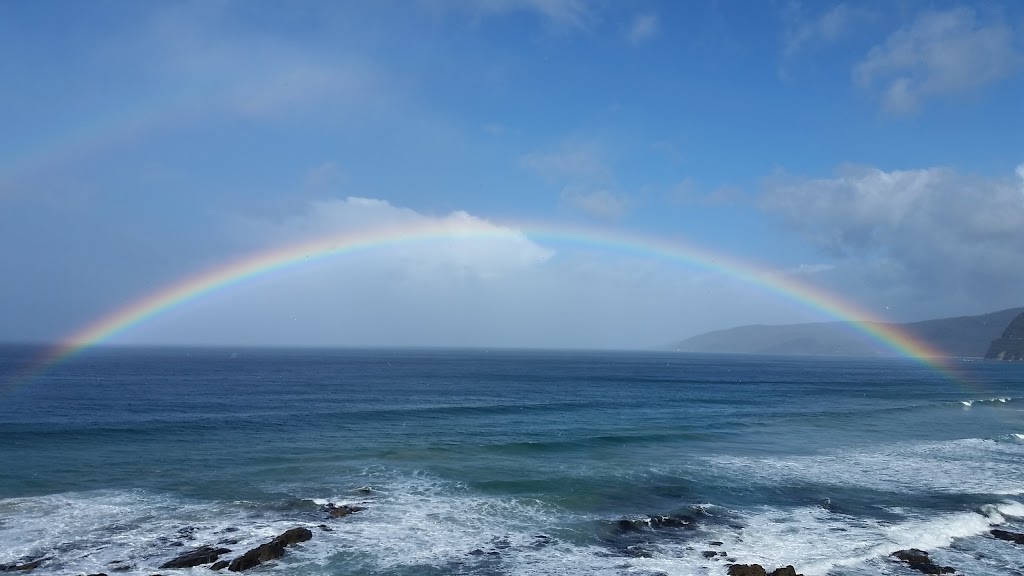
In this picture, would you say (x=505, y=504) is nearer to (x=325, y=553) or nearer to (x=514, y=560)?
(x=514, y=560)

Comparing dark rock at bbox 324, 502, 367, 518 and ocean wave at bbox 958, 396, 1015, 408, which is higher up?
ocean wave at bbox 958, 396, 1015, 408

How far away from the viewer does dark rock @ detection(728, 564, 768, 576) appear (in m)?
18.8

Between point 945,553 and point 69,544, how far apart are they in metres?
29.8

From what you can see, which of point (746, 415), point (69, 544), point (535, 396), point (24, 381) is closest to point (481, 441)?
point (69, 544)

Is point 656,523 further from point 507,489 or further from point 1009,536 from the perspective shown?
point 1009,536

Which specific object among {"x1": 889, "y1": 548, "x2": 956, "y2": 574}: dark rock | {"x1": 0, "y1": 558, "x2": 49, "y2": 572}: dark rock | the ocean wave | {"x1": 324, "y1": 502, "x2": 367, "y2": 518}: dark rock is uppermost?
the ocean wave

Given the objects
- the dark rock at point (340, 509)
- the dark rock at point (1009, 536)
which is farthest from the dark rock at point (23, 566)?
the dark rock at point (1009, 536)

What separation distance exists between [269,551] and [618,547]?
1166 cm

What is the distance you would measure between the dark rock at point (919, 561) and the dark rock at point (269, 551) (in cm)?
2021

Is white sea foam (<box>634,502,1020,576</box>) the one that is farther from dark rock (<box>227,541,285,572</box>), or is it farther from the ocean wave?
the ocean wave

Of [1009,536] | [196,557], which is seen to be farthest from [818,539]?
[196,557]

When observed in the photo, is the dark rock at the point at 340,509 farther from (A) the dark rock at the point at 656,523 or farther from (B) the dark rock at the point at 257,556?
(A) the dark rock at the point at 656,523

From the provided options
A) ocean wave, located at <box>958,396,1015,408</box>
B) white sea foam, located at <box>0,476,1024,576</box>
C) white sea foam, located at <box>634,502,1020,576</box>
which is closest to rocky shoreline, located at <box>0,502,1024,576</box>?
white sea foam, located at <box>0,476,1024,576</box>

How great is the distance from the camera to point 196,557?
1948 cm
